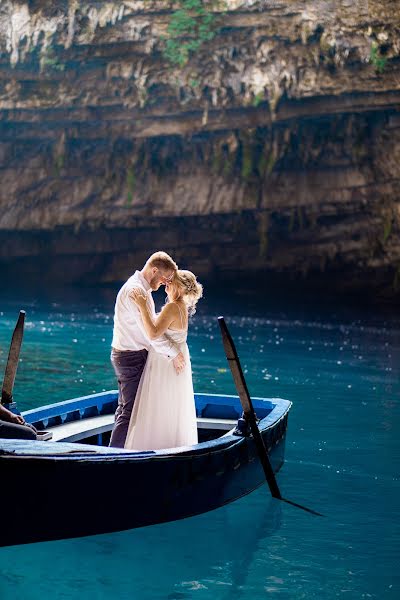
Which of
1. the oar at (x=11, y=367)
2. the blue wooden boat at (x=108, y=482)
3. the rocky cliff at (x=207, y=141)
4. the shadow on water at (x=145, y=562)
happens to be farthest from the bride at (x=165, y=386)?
the rocky cliff at (x=207, y=141)

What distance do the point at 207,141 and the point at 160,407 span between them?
26.1 meters

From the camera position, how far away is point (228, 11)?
90.9 feet

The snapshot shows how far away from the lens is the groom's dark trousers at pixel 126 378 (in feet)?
27.2

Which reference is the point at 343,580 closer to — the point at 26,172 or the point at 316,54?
the point at 316,54

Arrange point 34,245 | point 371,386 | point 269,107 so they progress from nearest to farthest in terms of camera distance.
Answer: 1. point 371,386
2. point 269,107
3. point 34,245

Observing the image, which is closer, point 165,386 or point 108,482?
point 108,482

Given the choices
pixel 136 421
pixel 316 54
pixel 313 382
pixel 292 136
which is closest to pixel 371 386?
pixel 313 382

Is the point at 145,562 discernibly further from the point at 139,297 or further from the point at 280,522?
the point at 139,297

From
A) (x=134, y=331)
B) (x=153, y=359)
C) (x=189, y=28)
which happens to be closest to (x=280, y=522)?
(x=153, y=359)

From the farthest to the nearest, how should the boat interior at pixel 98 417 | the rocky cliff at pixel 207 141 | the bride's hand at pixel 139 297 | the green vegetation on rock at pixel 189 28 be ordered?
the green vegetation on rock at pixel 189 28
the rocky cliff at pixel 207 141
the boat interior at pixel 98 417
the bride's hand at pixel 139 297

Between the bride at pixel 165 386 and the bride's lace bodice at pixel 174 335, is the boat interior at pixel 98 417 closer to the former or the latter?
the bride at pixel 165 386

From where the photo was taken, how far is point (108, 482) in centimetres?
678

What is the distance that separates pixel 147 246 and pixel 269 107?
10268mm

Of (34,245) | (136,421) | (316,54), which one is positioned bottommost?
(136,421)
